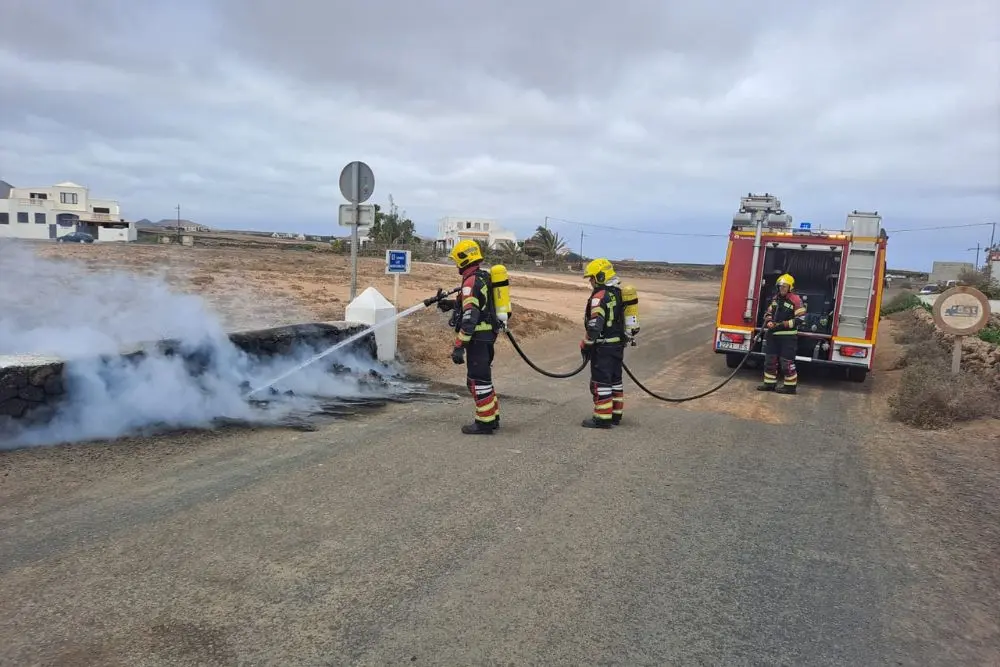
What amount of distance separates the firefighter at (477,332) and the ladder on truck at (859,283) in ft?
22.2

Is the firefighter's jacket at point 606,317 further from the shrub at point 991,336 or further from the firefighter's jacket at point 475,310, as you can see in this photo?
the shrub at point 991,336

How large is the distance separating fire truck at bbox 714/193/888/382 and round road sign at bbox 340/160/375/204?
6.01 metres

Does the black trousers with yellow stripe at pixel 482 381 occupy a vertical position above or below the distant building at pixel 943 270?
below

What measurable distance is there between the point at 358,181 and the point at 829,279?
882 cm

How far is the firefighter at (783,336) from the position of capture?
1008 centimetres

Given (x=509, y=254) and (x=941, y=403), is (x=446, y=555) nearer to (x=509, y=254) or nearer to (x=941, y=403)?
(x=941, y=403)

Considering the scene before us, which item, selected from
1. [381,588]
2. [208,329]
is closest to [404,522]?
[381,588]

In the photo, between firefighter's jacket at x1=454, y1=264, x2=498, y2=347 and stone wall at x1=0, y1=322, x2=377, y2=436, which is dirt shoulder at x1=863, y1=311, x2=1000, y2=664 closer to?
firefighter's jacket at x1=454, y1=264, x2=498, y2=347

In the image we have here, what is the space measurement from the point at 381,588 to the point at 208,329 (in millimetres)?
4344

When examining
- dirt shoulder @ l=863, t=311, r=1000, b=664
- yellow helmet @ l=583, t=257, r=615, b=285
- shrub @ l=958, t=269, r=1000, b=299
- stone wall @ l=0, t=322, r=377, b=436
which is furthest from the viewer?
shrub @ l=958, t=269, r=1000, b=299

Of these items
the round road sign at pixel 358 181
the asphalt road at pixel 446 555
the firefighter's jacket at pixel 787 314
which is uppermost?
the round road sign at pixel 358 181

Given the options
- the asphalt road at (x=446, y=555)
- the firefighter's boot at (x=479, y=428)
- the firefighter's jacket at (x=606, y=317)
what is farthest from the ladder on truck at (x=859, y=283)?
Answer: the firefighter's boot at (x=479, y=428)

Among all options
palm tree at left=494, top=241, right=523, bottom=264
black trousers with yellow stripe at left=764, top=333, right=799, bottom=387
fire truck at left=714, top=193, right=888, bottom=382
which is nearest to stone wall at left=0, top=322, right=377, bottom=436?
black trousers with yellow stripe at left=764, top=333, right=799, bottom=387

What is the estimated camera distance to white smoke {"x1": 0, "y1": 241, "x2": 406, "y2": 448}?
17.9 feet
